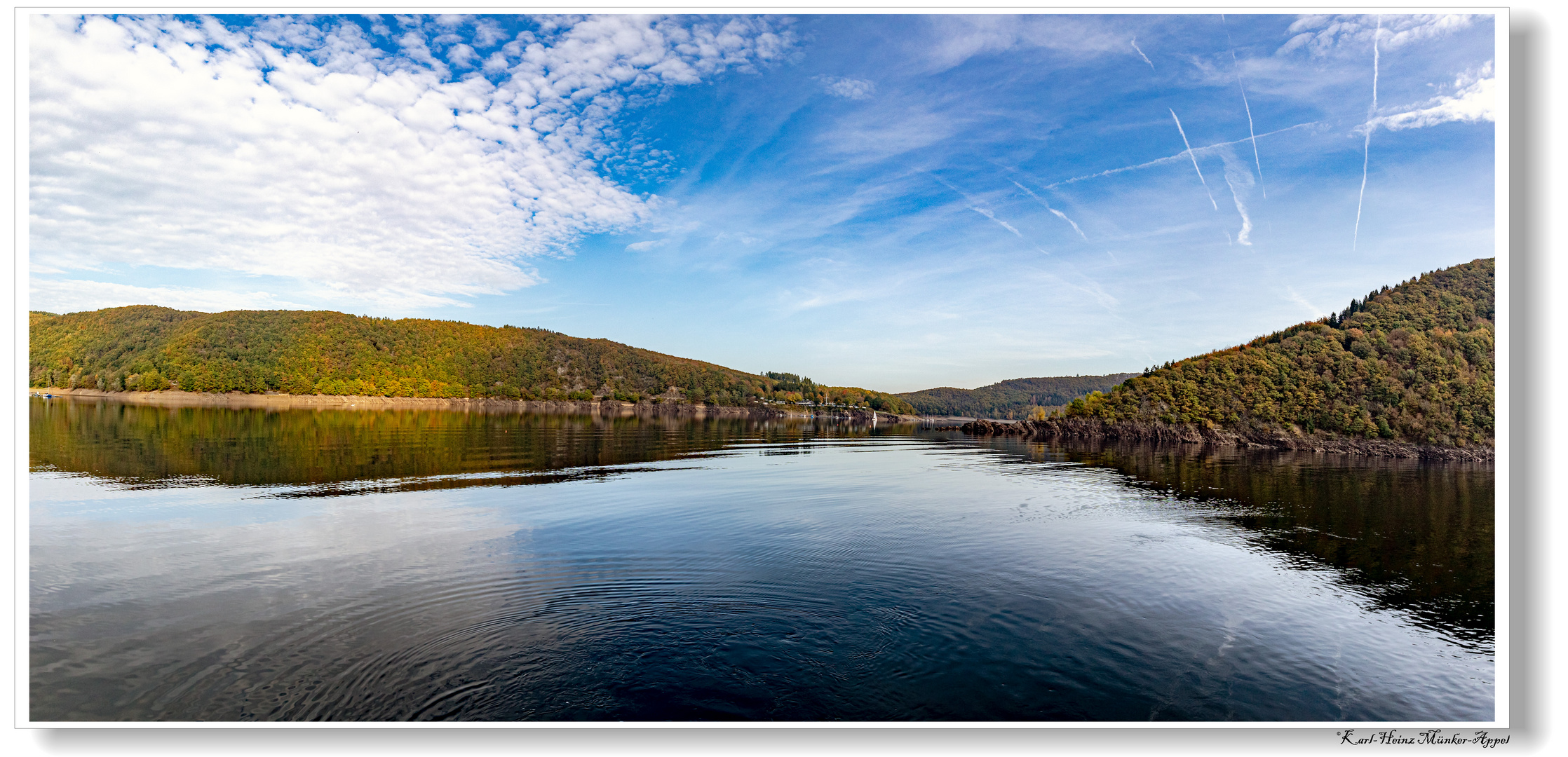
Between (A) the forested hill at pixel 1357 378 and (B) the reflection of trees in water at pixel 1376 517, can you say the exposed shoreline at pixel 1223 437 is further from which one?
(B) the reflection of trees in water at pixel 1376 517

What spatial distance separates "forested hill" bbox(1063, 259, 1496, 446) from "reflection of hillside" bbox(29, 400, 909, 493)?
2194 inches

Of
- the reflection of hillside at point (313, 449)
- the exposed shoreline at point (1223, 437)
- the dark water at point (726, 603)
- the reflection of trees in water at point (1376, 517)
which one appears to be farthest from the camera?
the exposed shoreline at point (1223, 437)

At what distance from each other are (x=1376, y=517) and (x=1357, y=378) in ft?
227

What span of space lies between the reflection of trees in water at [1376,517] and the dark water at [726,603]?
212 millimetres

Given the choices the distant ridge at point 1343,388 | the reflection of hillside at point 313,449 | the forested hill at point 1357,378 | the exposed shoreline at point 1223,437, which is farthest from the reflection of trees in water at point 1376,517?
the reflection of hillside at point 313,449

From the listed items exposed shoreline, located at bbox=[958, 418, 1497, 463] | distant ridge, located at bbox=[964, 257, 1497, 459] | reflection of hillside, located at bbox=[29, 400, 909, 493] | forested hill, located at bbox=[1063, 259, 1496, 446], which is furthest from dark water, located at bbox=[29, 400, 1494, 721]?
exposed shoreline, located at bbox=[958, 418, 1497, 463]

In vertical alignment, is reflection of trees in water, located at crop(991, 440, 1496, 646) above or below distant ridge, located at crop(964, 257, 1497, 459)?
below

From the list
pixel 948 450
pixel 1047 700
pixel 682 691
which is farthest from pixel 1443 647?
pixel 948 450

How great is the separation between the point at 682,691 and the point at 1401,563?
22254 mm

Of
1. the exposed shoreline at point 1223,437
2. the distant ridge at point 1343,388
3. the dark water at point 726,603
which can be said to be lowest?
the exposed shoreline at point 1223,437

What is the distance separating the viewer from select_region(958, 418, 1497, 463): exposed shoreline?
5946 cm

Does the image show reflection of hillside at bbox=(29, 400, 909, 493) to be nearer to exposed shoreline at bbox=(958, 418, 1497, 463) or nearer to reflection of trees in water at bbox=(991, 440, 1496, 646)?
reflection of trees in water at bbox=(991, 440, 1496, 646)

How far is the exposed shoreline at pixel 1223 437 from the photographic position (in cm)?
5946
